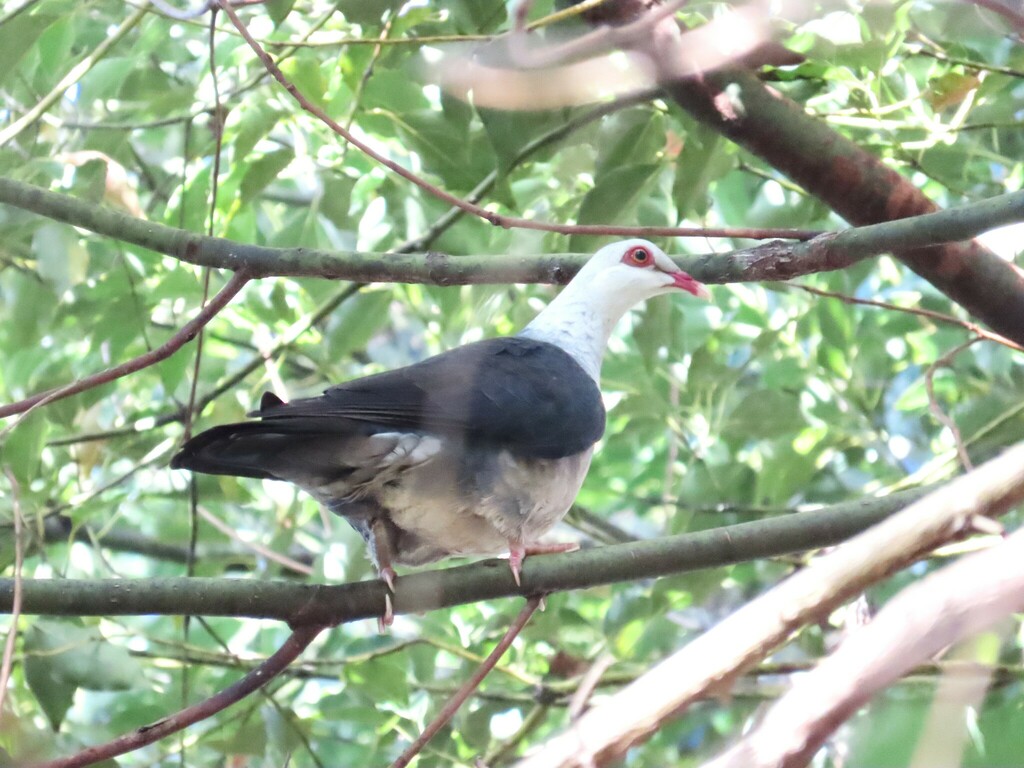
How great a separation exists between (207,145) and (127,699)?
153cm

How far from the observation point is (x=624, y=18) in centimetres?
258

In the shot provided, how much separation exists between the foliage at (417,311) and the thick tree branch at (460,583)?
35 cm

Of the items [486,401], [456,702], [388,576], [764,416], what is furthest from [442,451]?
[764,416]

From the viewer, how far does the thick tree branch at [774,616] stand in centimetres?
83

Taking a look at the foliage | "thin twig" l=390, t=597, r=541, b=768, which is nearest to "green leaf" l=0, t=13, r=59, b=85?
the foliage

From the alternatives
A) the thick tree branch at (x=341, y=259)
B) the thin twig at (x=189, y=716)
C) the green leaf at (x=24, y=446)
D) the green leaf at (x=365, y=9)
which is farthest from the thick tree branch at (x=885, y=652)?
the green leaf at (x=24, y=446)

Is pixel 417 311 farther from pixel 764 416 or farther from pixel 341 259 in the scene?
pixel 341 259

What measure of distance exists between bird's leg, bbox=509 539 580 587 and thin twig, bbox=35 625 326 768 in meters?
0.35

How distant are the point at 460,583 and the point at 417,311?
5.26 ft

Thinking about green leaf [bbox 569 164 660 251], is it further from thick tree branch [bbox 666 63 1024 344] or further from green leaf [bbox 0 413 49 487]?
green leaf [bbox 0 413 49 487]

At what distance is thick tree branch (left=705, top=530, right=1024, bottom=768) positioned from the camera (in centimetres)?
74

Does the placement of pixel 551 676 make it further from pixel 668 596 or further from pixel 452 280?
pixel 452 280

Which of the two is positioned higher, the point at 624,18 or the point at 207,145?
the point at 624,18

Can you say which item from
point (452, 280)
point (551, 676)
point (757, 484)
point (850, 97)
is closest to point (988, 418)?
point (757, 484)
